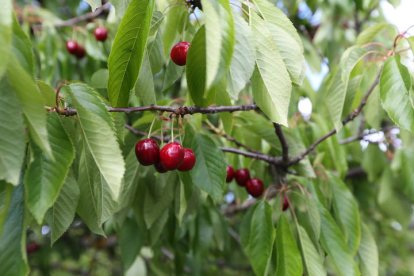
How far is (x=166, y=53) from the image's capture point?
172 centimetres

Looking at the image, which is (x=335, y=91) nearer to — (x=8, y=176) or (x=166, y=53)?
(x=166, y=53)

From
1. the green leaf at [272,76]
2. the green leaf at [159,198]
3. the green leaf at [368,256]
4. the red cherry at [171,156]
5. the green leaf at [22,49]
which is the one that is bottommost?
the green leaf at [368,256]

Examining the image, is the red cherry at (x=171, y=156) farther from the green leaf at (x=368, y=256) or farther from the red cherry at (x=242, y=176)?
the green leaf at (x=368, y=256)

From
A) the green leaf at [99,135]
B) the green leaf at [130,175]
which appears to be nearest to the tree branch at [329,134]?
the green leaf at [130,175]

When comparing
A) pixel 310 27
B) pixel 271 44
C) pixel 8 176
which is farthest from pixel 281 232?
pixel 310 27

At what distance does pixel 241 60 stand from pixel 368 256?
1.06m

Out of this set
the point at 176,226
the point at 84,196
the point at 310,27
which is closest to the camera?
the point at 84,196

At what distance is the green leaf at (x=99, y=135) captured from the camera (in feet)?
3.53

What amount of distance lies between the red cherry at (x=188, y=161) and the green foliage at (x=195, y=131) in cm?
9

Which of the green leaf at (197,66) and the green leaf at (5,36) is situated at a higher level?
the green leaf at (5,36)

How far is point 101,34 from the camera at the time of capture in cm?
278

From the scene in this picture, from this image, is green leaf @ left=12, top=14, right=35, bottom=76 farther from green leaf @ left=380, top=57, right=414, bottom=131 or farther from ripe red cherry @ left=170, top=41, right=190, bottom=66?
green leaf @ left=380, top=57, right=414, bottom=131

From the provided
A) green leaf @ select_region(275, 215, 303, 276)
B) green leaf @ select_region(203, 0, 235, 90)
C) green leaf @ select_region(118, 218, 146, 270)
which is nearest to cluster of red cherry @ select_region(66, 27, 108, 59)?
green leaf @ select_region(118, 218, 146, 270)

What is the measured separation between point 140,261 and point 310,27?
6.73ft
